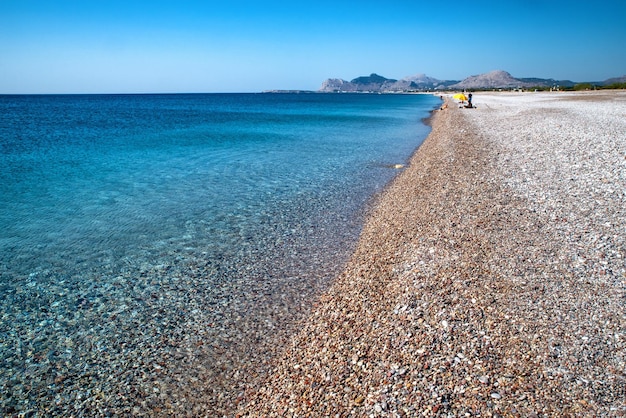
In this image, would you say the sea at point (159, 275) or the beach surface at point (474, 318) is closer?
the beach surface at point (474, 318)

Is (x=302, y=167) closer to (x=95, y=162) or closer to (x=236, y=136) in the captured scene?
(x=95, y=162)

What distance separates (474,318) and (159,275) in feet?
20.7

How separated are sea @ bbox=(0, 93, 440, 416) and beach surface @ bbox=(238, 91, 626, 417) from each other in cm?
83

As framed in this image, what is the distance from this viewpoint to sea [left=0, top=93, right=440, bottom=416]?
5340 mm

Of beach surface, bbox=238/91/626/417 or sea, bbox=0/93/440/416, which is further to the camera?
sea, bbox=0/93/440/416

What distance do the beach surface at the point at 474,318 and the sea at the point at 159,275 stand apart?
2.71 ft

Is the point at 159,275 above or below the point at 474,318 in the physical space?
below

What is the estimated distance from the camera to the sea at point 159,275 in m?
5.34

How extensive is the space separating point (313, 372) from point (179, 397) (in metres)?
1.81

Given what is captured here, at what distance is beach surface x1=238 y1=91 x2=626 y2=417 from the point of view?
412cm

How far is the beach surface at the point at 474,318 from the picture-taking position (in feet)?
13.5

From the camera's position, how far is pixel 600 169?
40.5ft

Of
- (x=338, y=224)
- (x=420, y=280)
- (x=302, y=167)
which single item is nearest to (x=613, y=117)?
(x=302, y=167)

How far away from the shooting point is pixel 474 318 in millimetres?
5344
